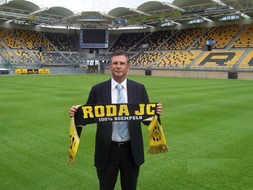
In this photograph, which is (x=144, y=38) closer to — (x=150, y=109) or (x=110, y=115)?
(x=150, y=109)

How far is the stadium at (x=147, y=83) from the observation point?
21.1ft

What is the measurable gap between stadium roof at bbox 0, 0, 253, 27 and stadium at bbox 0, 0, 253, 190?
203 millimetres

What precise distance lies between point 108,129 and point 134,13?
6353 cm

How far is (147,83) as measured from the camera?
3375 centimetres

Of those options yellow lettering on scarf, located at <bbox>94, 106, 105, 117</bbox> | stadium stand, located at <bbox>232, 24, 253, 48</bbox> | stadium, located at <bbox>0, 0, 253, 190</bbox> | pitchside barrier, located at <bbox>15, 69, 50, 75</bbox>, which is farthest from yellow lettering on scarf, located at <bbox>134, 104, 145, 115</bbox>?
pitchside barrier, located at <bbox>15, 69, 50, 75</bbox>

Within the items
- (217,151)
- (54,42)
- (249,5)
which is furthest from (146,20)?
(217,151)

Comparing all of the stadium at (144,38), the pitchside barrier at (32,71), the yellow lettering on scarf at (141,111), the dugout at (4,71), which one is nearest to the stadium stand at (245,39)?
the stadium at (144,38)

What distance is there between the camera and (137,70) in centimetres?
6588

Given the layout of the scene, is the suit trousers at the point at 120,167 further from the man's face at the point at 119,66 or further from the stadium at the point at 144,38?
the stadium at the point at 144,38

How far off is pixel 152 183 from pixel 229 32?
202 ft

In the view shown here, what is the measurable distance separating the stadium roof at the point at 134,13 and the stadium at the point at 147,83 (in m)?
0.20

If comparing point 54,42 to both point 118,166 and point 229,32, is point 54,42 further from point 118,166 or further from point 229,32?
point 118,166

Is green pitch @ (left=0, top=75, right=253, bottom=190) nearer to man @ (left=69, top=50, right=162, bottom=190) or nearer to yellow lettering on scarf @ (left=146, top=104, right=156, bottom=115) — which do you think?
man @ (left=69, top=50, right=162, bottom=190)

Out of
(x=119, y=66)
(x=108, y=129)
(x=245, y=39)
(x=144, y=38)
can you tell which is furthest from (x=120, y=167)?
(x=144, y=38)
